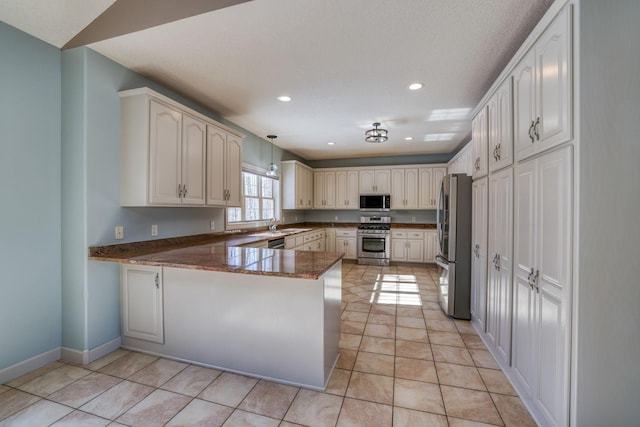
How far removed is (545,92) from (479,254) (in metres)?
1.68

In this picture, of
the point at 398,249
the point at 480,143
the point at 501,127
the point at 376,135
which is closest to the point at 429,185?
the point at 398,249

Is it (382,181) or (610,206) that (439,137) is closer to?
(382,181)

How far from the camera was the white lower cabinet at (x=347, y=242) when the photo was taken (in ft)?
22.0

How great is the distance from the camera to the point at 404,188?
657cm

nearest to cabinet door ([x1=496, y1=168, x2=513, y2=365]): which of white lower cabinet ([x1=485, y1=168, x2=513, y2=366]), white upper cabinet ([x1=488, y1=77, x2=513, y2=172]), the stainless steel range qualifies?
white lower cabinet ([x1=485, y1=168, x2=513, y2=366])

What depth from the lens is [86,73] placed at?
7.55 feet

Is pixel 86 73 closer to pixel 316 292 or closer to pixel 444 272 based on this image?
pixel 316 292

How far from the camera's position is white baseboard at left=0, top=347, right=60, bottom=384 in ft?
6.77

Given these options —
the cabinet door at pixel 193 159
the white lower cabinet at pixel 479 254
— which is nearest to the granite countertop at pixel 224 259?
the cabinet door at pixel 193 159

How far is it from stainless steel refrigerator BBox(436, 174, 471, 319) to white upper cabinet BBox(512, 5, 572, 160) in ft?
4.03

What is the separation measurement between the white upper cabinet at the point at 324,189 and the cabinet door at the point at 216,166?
12.4 feet

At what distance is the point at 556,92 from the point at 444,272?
249 centimetres

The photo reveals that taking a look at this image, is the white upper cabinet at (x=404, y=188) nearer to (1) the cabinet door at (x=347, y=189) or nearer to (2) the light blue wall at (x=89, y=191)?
(1) the cabinet door at (x=347, y=189)

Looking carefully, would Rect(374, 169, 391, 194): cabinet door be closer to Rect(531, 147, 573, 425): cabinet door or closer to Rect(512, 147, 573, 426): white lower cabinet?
Rect(512, 147, 573, 426): white lower cabinet
